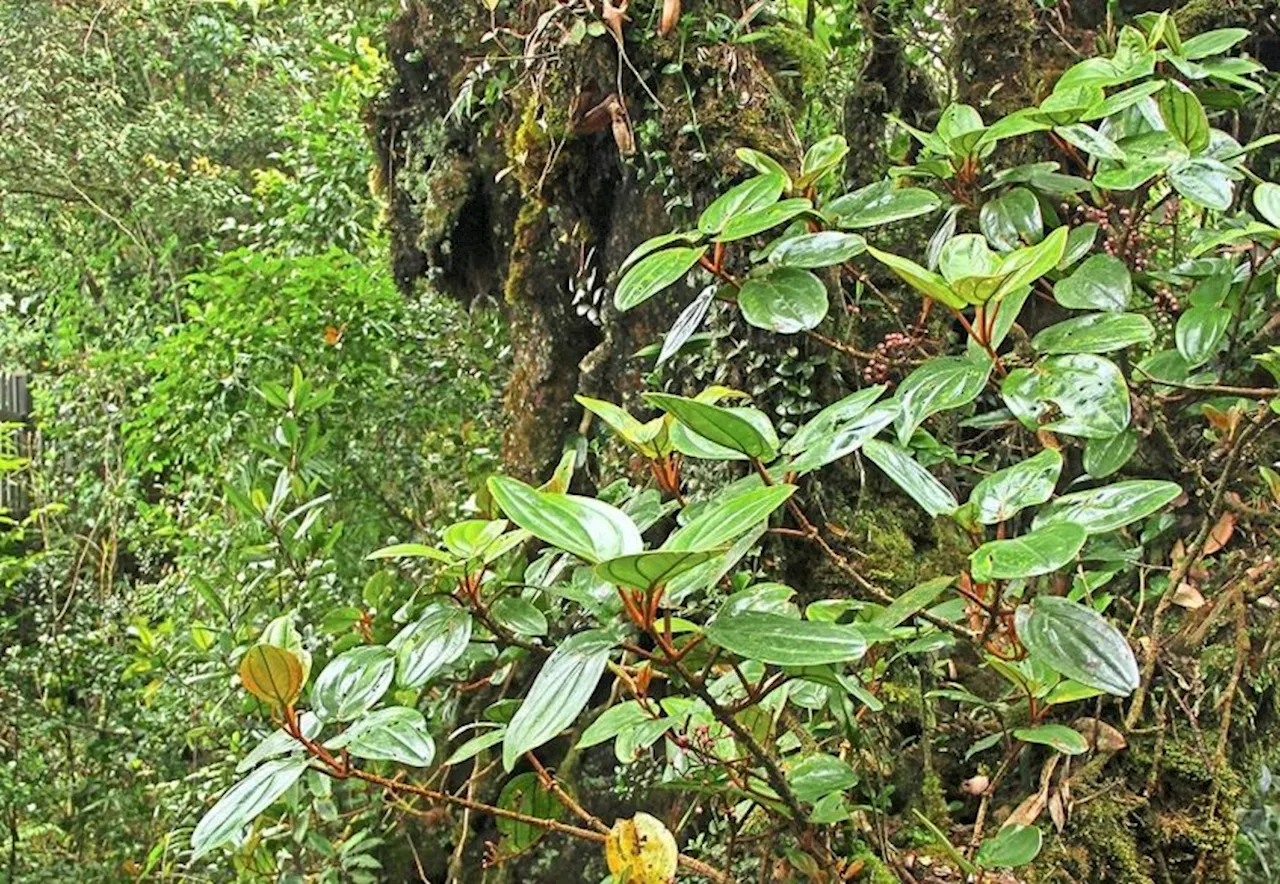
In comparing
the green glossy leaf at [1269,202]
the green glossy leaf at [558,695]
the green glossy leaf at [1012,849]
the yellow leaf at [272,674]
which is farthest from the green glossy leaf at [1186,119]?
the yellow leaf at [272,674]

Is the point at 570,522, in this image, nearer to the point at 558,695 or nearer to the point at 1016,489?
the point at 558,695

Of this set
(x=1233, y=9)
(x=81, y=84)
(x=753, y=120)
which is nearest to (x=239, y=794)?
(x=753, y=120)

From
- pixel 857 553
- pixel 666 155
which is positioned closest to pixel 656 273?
pixel 857 553

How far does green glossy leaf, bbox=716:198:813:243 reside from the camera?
77 centimetres

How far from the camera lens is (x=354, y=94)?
2.98 metres

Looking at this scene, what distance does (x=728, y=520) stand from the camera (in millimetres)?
521

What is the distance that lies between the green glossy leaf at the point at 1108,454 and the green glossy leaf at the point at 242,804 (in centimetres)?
61

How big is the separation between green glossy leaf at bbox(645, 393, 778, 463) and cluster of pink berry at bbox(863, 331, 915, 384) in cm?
36

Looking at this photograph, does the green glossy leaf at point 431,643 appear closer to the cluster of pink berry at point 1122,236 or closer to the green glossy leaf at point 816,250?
the green glossy leaf at point 816,250

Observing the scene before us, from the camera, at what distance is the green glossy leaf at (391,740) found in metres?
0.64

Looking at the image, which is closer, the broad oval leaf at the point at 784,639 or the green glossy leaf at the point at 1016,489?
the broad oval leaf at the point at 784,639

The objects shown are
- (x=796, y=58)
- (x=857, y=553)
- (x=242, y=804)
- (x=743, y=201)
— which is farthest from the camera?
(x=796, y=58)

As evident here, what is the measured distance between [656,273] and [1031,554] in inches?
13.6

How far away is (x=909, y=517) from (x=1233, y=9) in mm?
774
